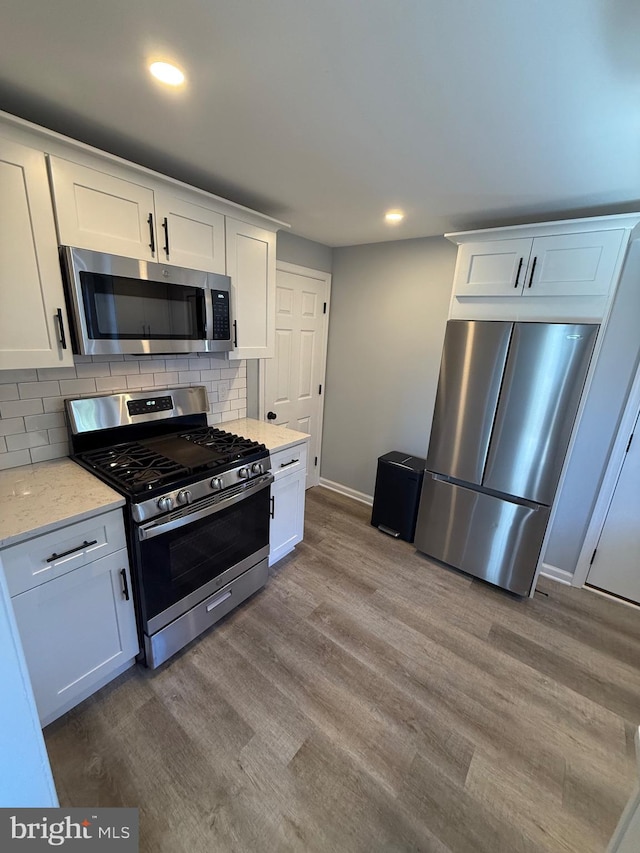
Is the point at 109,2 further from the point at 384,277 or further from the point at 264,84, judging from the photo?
the point at 384,277

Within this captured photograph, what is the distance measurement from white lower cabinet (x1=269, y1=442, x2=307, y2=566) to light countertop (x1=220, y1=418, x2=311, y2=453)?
0.17 feet

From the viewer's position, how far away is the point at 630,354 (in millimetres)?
2203

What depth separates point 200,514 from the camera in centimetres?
172

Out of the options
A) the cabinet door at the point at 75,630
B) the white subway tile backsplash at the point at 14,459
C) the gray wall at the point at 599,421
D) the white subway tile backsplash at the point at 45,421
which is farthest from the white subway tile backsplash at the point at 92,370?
the gray wall at the point at 599,421

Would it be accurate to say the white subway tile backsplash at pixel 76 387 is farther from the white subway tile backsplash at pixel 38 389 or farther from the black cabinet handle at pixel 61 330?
the black cabinet handle at pixel 61 330

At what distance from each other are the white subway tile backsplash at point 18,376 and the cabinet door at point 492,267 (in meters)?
2.53

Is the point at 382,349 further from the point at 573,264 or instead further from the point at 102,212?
the point at 102,212

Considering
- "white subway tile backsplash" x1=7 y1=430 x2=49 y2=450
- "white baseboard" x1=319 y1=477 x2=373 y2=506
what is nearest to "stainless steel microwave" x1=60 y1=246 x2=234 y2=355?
"white subway tile backsplash" x1=7 y1=430 x2=49 y2=450

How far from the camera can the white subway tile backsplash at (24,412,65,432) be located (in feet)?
5.62

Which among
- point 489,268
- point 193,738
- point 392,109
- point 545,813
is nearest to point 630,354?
point 489,268

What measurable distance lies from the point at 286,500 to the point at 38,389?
1.54 metres

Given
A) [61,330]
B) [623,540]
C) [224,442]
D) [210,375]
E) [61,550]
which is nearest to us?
[61,550]

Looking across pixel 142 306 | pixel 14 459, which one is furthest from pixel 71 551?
pixel 142 306

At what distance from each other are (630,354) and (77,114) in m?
3.16
